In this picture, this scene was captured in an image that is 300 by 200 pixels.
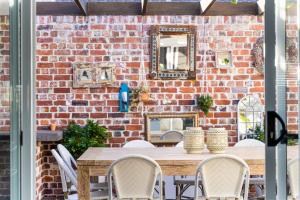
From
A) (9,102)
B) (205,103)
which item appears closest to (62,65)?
(205,103)

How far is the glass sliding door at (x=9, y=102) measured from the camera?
243cm

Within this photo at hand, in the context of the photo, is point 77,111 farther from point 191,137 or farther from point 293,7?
point 293,7

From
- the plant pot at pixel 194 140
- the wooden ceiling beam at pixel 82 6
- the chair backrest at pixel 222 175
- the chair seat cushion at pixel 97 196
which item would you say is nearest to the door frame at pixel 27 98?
the chair backrest at pixel 222 175

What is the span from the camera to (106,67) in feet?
20.1

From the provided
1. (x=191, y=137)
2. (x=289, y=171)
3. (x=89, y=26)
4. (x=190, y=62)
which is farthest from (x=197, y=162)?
(x=89, y=26)

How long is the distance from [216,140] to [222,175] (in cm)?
58

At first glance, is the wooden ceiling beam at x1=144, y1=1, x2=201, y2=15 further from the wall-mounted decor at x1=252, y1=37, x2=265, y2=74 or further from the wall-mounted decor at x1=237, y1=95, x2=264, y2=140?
the wall-mounted decor at x1=237, y1=95, x2=264, y2=140

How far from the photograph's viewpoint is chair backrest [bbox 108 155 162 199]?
3898mm

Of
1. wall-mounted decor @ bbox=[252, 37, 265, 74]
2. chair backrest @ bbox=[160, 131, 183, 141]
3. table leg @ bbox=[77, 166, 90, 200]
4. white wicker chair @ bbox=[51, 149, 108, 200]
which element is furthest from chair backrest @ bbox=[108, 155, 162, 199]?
wall-mounted decor @ bbox=[252, 37, 265, 74]

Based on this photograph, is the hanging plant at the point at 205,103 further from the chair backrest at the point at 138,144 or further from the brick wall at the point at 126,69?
the chair backrest at the point at 138,144

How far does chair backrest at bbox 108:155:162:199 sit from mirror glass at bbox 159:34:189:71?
7.89ft

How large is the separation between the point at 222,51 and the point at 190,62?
435 millimetres

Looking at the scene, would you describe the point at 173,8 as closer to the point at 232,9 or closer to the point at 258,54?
the point at 232,9

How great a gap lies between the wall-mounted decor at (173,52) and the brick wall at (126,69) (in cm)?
9
